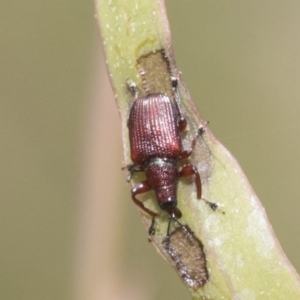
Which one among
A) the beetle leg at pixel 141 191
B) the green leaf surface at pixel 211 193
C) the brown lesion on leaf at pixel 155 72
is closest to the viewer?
the green leaf surface at pixel 211 193

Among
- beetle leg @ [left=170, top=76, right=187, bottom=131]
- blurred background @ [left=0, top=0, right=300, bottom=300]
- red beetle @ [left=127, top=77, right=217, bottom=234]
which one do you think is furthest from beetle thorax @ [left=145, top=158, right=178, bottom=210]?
blurred background @ [left=0, top=0, right=300, bottom=300]

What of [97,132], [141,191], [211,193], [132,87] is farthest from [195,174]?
[97,132]

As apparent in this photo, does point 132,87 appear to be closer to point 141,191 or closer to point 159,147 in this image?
point 159,147

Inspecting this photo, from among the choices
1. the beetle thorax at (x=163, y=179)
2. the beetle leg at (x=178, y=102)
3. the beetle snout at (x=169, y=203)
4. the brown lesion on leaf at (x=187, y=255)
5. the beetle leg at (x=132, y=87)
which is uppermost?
the beetle leg at (x=132, y=87)

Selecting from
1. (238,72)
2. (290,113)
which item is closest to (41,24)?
(238,72)

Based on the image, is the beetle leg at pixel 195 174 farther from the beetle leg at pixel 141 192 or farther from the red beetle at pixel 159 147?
the beetle leg at pixel 141 192

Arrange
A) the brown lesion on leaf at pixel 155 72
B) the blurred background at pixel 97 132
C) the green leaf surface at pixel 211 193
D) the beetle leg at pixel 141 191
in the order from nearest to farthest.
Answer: the green leaf surface at pixel 211 193 → the brown lesion on leaf at pixel 155 72 → the beetle leg at pixel 141 191 → the blurred background at pixel 97 132

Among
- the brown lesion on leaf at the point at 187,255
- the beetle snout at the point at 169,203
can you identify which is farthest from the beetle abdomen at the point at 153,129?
the brown lesion on leaf at the point at 187,255
